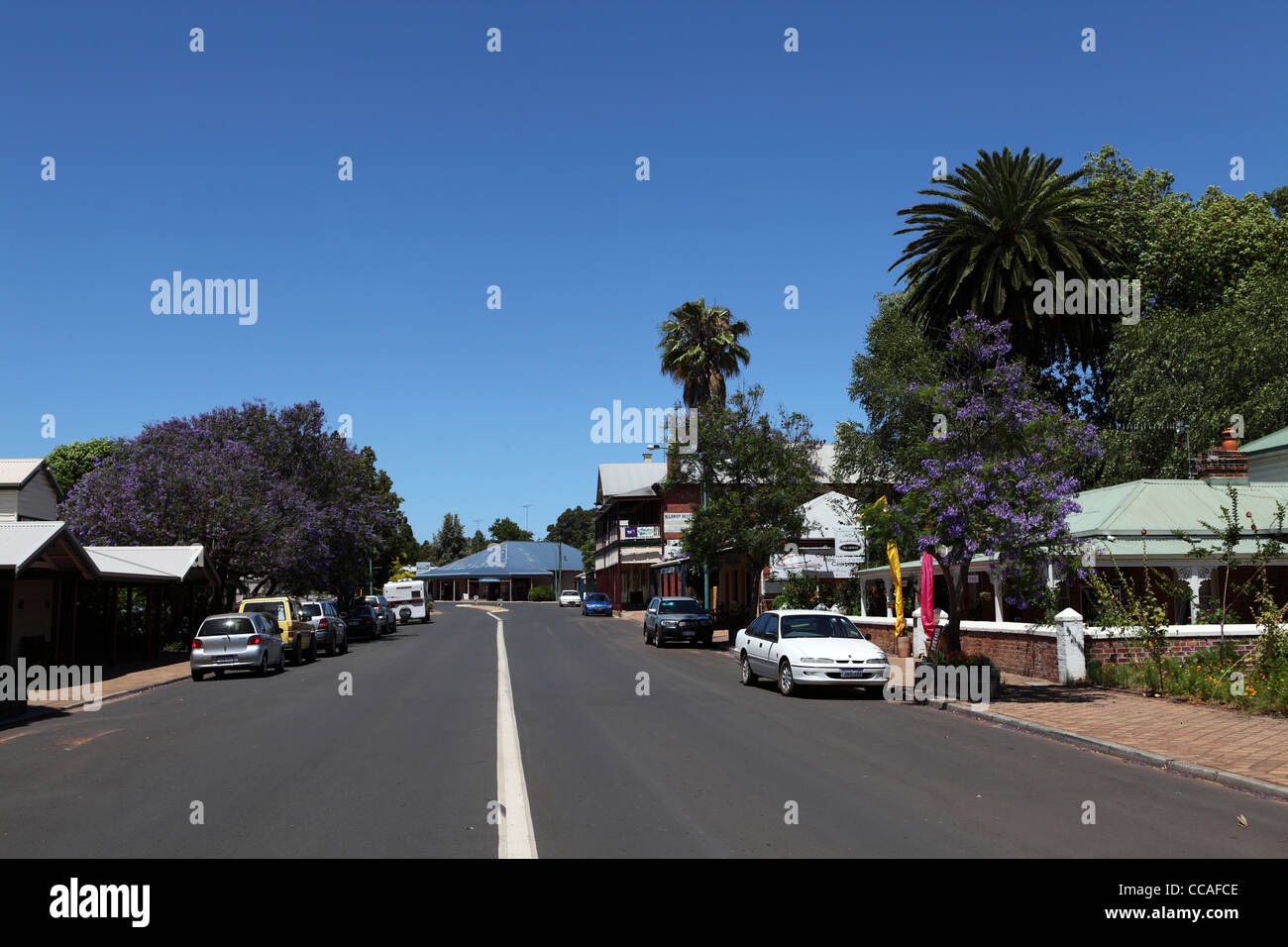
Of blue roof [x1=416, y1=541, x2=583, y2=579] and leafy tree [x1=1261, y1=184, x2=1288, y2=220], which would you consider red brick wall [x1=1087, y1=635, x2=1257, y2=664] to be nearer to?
leafy tree [x1=1261, y1=184, x2=1288, y2=220]

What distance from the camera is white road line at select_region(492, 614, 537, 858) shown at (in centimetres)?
725

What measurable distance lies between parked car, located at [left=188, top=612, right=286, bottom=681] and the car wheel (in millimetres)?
12601

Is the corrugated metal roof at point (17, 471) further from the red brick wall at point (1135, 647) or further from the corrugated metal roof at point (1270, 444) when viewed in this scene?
the corrugated metal roof at point (1270, 444)

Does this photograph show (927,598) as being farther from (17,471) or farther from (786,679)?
(17,471)

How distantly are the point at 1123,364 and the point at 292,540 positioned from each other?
3061 cm

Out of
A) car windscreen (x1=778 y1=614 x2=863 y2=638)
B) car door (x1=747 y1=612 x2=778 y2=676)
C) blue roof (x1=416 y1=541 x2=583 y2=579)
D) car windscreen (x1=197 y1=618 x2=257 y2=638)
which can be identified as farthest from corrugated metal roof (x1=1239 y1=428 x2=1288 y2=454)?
blue roof (x1=416 y1=541 x2=583 y2=579)

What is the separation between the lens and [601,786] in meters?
9.59

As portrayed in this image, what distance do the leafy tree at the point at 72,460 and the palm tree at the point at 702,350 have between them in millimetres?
46000

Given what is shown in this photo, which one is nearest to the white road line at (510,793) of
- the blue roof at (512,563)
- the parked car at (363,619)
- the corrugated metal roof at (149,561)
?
the corrugated metal roof at (149,561)

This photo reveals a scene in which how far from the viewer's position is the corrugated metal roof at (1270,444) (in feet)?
100

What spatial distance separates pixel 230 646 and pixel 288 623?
414 centimetres

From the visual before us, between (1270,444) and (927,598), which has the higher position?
(1270,444)

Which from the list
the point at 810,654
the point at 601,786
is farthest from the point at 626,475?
the point at 601,786

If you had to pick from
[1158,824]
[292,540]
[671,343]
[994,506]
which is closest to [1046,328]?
[671,343]
